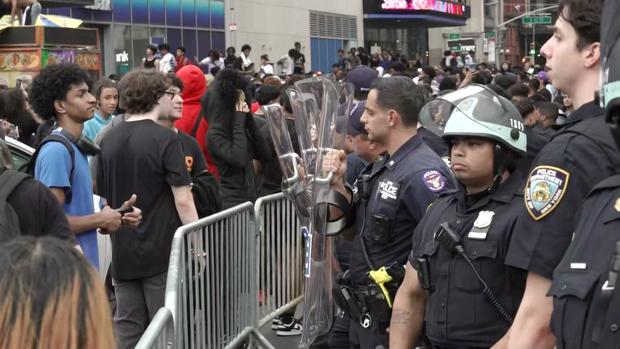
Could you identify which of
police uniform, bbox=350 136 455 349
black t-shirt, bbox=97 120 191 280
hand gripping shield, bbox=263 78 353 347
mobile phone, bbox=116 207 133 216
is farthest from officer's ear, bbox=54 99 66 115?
police uniform, bbox=350 136 455 349

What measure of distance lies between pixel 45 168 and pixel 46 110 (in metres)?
0.58

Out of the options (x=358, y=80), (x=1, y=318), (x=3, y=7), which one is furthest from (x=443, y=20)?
(x=1, y=318)

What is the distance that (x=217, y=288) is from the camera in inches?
248

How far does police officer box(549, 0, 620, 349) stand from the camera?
93.4 inches

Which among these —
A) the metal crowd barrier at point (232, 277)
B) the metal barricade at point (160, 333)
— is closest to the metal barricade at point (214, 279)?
the metal crowd barrier at point (232, 277)

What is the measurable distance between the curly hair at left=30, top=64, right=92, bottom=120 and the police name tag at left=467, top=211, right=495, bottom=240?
289 centimetres

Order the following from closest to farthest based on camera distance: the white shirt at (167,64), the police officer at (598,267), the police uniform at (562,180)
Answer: the police officer at (598,267) → the police uniform at (562,180) → the white shirt at (167,64)

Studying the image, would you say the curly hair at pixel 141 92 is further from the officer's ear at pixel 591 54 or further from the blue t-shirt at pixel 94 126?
the officer's ear at pixel 591 54

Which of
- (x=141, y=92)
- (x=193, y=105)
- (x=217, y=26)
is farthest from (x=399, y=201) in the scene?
(x=217, y=26)

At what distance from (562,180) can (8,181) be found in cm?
219

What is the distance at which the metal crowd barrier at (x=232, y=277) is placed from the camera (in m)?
5.43

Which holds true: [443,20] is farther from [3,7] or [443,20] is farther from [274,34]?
[3,7]

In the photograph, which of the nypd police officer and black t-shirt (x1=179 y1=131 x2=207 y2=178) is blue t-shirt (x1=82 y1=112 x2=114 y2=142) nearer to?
black t-shirt (x1=179 y1=131 x2=207 y2=178)

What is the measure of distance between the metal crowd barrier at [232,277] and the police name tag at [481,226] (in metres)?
1.30
